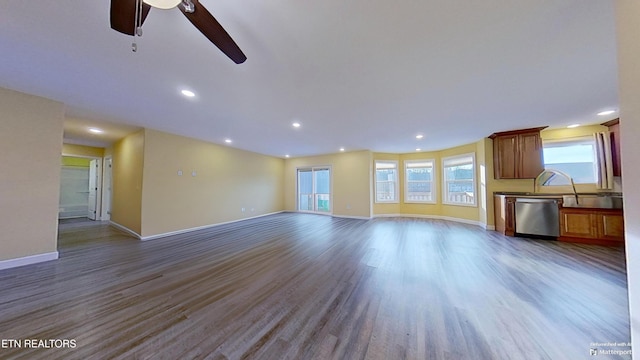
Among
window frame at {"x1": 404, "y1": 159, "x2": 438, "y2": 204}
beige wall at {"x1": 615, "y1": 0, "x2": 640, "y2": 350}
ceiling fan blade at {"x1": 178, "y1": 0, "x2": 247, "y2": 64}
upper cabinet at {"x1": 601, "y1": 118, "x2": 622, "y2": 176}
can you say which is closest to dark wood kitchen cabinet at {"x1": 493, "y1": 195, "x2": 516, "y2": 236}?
upper cabinet at {"x1": 601, "y1": 118, "x2": 622, "y2": 176}

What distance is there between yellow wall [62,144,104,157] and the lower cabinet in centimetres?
1274

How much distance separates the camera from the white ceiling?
60.0 inches

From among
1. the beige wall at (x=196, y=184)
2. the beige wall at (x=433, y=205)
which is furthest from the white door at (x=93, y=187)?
the beige wall at (x=433, y=205)

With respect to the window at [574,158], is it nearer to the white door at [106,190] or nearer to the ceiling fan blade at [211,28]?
the ceiling fan blade at [211,28]

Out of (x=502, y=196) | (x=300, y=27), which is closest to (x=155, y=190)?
(x=300, y=27)

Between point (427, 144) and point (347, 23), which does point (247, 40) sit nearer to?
point (347, 23)

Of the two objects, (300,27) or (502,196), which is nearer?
(300,27)

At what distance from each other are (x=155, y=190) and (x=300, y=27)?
15.7ft

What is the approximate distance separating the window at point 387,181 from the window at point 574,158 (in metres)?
3.69

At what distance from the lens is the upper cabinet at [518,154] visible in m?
4.54

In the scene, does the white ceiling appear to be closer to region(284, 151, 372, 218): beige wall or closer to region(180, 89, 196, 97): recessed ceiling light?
region(180, 89, 196, 97): recessed ceiling light

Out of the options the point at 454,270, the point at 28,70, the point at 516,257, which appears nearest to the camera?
the point at 28,70

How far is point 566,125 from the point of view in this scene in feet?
14.2

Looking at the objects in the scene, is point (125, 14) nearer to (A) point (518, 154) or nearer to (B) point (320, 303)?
(B) point (320, 303)
